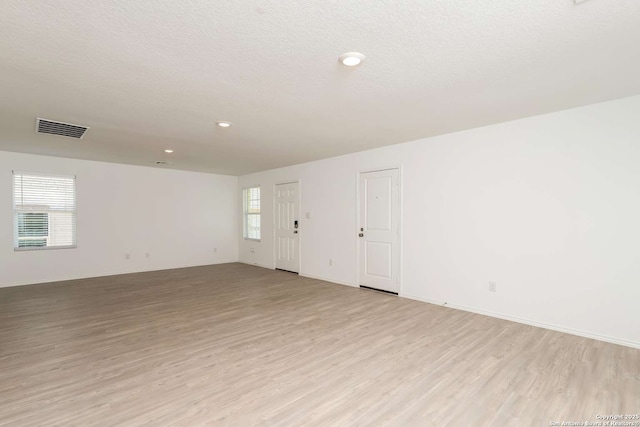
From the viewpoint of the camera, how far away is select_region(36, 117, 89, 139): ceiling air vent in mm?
3721

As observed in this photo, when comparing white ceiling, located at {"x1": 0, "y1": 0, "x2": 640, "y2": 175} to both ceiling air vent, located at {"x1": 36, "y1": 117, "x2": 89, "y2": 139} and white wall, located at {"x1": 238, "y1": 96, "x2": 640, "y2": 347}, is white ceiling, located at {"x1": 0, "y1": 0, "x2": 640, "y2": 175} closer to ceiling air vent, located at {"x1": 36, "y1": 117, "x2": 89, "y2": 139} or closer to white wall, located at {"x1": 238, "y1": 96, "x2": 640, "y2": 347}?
ceiling air vent, located at {"x1": 36, "y1": 117, "x2": 89, "y2": 139}

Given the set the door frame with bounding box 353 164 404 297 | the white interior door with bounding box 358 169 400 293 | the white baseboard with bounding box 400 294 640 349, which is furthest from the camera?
the white interior door with bounding box 358 169 400 293

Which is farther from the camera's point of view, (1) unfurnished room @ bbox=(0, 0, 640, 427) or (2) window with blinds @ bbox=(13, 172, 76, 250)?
(2) window with blinds @ bbox=(13, 172, 76, 250)

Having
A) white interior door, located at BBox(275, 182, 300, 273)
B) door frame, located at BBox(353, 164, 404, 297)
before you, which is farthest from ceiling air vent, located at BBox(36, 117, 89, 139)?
door frame, located at BBox(353, 164, 404, 297)

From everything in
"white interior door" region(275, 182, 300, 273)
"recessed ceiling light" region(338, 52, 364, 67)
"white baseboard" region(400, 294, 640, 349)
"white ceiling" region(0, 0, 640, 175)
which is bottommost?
"white baseboard" region(400, 294, 640, 349)

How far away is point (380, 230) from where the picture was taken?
5.17m

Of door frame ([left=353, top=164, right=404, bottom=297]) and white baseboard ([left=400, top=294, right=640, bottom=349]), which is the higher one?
door frame ([left=353, top=164, right=404, bottom=297])

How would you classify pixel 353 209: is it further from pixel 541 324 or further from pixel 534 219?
pixel 541 324

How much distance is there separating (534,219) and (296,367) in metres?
3.10

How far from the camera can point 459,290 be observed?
13.8ft

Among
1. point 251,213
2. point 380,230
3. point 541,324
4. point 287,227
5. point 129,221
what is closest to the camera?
point 541,324

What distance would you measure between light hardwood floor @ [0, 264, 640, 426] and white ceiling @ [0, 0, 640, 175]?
237 cm

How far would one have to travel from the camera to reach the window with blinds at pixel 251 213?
8039 millimetres

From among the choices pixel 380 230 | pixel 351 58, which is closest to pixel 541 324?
pixel 380 230
